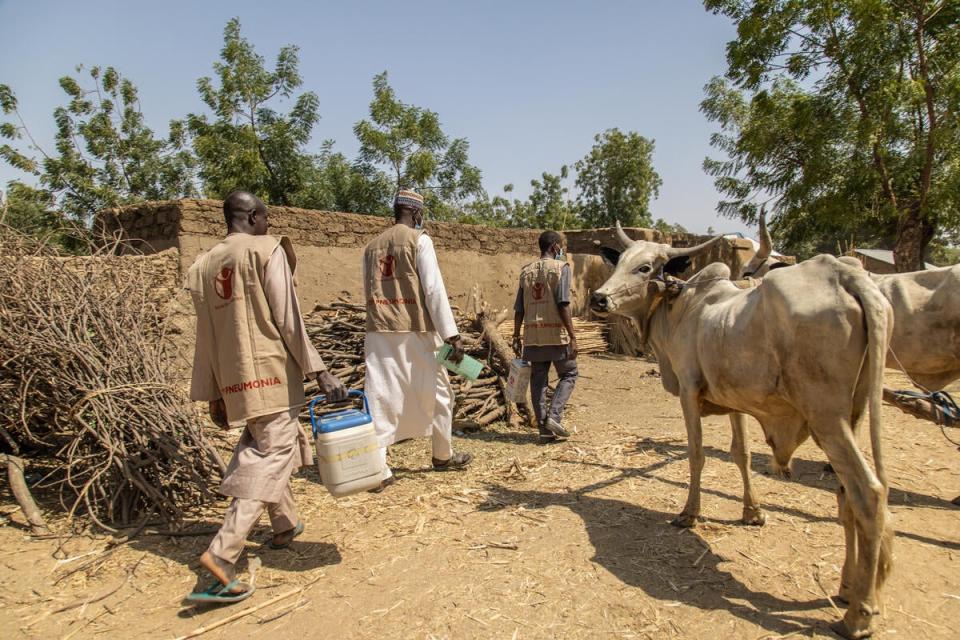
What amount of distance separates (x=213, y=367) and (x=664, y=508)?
312 cm

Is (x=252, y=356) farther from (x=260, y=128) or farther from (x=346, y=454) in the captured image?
(x=260, y=128)

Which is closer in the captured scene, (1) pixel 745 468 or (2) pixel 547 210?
(1) pixel 745 468

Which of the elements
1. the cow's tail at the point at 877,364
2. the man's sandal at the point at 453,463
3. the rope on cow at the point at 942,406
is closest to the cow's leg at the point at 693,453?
the cow's tail at the point at 877,364

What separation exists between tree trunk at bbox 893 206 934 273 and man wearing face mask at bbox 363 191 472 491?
40.0ft

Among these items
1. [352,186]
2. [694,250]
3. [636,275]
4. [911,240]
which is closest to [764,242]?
[694,250]

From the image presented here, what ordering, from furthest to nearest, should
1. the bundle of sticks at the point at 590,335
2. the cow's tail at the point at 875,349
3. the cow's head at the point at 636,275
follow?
the bundle of sticks at the point at 590,335
the cow's head at the point at 636,275
the cow's tail at the point at 875,349

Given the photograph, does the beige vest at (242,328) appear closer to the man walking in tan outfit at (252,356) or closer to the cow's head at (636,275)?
the man walking in tan outfit at (252,356)

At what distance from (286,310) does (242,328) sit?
250 millimetres

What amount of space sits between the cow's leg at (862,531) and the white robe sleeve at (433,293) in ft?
8.93

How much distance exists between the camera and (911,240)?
12430 millimetres

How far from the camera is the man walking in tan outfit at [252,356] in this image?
312 cm

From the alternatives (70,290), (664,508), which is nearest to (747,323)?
(664,508)

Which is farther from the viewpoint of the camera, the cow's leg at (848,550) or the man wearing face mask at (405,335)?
the man wearing face mask at (405,335)

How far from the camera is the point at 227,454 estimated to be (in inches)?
189
